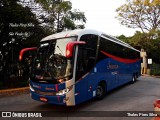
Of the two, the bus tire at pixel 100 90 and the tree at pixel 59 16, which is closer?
the bus tire at pixel 100 90

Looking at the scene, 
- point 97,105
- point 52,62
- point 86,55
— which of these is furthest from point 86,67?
point 97,105

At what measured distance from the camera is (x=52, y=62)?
27.5 ft

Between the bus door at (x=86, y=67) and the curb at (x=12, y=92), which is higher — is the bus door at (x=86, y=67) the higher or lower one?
the higher one

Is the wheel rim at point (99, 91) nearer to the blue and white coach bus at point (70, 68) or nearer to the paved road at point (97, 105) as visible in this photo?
the blue and white coach bus at point (70, 68)

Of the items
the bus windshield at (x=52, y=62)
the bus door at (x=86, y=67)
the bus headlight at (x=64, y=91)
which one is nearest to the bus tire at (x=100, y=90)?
the bus door at (x=86, y=67)

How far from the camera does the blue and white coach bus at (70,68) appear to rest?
800cm

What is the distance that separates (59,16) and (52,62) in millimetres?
13401

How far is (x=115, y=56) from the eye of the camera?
12594 millimetres

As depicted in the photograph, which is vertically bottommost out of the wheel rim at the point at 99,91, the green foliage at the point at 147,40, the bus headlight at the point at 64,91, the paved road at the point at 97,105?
the paved road at the point at 97,105

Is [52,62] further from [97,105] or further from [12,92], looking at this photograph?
[12,92]

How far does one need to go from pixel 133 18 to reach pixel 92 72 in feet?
86.4

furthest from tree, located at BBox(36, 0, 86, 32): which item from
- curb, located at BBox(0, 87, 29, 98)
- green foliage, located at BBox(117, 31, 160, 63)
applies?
green foliage, located at BBox(117, 31, 160, 63)

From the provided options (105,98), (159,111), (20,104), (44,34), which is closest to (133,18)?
(44,34)

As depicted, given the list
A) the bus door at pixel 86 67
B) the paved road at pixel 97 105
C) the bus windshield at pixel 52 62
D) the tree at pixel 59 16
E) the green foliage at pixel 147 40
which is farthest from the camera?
the green foliage at pixel 147 40
